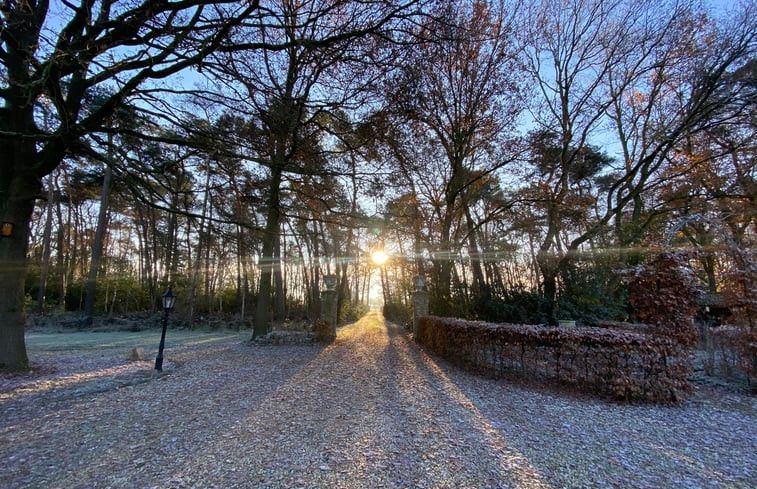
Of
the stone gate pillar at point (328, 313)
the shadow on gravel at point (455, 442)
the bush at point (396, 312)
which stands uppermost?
the stone gate pillar at point (328, 313)

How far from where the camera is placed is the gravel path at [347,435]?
228 centimetres

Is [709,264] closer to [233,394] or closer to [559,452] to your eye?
[559,452]

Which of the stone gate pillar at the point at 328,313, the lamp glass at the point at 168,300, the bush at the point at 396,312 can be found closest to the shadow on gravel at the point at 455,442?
the lamp glass at the point at 168,300

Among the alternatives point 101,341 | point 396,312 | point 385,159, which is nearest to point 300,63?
point 385,159

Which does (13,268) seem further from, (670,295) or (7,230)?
(670,295)

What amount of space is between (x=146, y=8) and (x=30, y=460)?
4299mm

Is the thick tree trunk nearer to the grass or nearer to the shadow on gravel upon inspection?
the grass

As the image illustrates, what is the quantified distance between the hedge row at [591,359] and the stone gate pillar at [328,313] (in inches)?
166

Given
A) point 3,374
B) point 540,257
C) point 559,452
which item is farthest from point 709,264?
point 3,374

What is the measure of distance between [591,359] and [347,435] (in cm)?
360

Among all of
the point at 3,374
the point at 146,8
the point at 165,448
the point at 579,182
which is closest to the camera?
the point at 165,448

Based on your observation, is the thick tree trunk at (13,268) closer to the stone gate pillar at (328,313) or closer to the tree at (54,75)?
the tree at (54,75)

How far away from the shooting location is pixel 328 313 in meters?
9.05

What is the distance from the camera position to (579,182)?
1255cm
